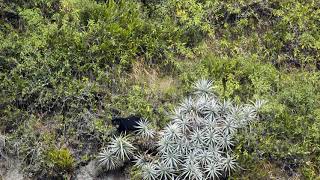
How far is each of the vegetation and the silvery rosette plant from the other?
45 mm

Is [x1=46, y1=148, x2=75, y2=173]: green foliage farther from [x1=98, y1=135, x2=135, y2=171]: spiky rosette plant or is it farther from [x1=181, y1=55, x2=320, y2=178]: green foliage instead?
[x1=181, y1=55, x2=320, y2=178]: green foliage

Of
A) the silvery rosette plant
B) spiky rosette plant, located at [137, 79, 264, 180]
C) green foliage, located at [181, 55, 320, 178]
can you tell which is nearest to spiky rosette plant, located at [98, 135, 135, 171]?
the silvery rosette plant

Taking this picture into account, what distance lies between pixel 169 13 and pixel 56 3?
1.79 meters

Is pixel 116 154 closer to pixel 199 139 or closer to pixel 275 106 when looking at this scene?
pixel 199 139

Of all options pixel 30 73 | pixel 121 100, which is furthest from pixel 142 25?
pixel 30 73

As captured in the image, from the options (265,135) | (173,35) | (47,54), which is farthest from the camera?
(173,35)

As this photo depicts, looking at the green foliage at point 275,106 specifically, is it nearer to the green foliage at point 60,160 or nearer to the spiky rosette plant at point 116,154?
the spiky rosette plant at point 116,154

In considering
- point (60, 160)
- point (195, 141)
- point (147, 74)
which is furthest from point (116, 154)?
point (147, 74)

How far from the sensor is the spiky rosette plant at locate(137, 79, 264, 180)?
6285 mm

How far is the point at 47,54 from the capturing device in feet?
23.5

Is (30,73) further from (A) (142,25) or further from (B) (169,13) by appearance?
(B) (169,13)

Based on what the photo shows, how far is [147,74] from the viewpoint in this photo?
7324mm

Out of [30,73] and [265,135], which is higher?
[30,73]

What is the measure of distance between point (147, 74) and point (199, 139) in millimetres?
1430
